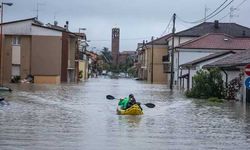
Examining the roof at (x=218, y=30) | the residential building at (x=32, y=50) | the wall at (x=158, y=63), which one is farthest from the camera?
the wall at (x=158, y=63)

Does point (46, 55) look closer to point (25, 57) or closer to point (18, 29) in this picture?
point (25, 57)

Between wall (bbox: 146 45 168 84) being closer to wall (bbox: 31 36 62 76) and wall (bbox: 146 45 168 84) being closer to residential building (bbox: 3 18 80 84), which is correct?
wall (bbox: 31 36 62 76)

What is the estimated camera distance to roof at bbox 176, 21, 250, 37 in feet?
309

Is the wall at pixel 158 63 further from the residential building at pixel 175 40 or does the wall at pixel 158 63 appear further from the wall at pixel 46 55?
the wall at pixel 46 55

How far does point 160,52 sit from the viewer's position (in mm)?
110375

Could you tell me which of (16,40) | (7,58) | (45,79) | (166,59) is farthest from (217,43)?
(7,58)

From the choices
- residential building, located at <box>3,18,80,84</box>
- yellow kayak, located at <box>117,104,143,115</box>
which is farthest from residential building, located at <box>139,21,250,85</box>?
yellow kayak, located at <box>117,104,143,115</box>

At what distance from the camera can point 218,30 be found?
96.0m

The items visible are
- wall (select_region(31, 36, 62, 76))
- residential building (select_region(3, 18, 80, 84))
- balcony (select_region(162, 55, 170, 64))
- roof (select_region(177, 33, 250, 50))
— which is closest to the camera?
residential building (select_region(3, 18, 80, 84))

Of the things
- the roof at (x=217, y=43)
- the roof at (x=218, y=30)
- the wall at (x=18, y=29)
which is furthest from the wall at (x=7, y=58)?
the roof at (x=218, y=30)

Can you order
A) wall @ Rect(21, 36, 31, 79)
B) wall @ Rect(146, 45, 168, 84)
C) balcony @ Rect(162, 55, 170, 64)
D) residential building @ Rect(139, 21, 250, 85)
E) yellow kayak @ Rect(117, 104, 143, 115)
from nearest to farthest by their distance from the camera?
yellow kayak @ Rect(117, 104, 143, 115)
wall @ Rect(21, 36, 31, 79)
residential building @ Rect(139, 21, 250, 85)
balcony @ Rect(162, 55, 170, 64)
wall @ Rect(146, 45, 168, 84)

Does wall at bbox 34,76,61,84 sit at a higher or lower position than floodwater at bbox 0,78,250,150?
higher

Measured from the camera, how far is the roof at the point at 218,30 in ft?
309

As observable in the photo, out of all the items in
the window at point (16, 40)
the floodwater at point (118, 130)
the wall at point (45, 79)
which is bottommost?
the floodwater at point (118, 130)
